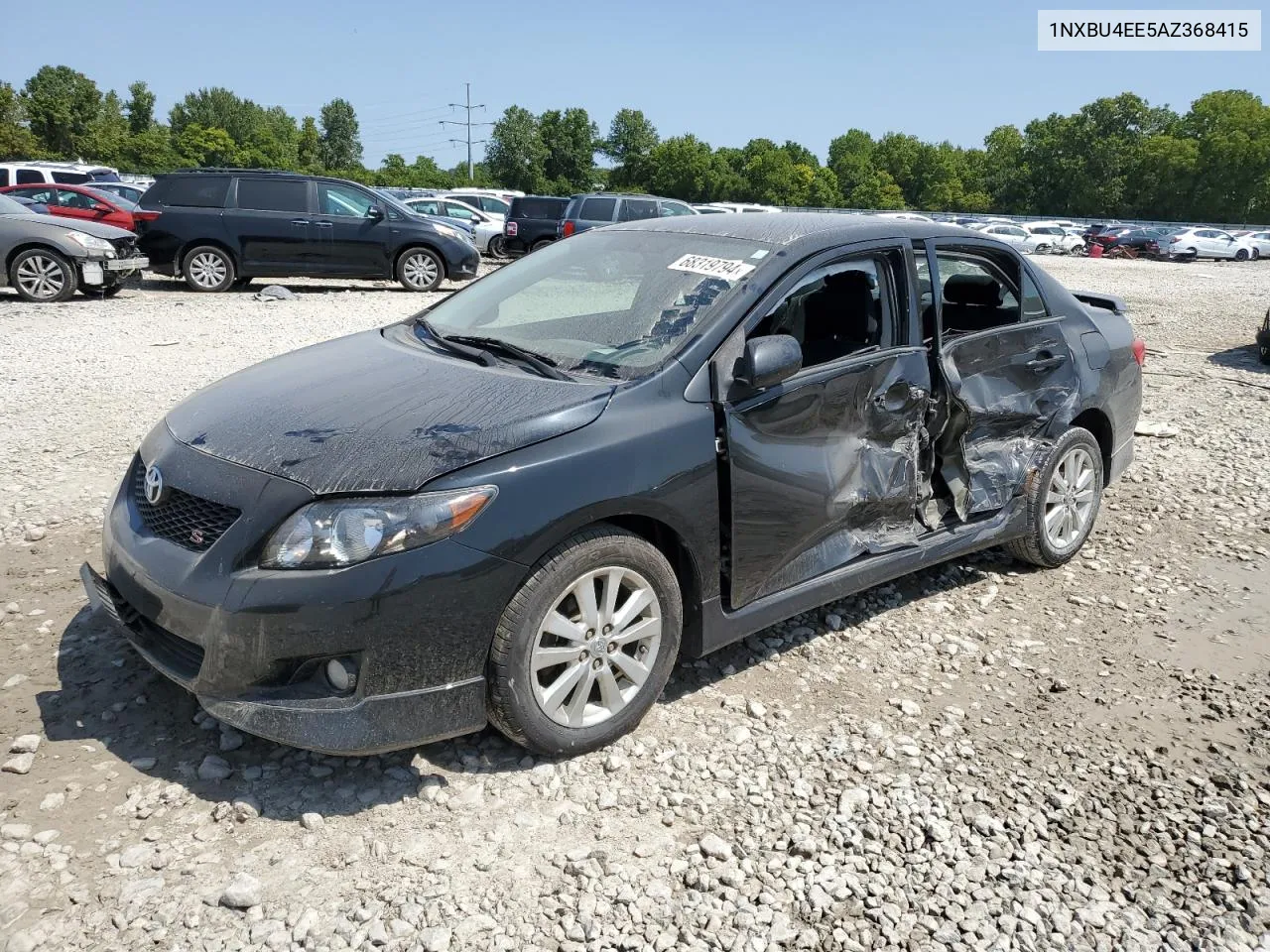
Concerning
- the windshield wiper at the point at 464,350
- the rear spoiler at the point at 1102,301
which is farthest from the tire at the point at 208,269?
the rear spoiler at the point at 1102,301

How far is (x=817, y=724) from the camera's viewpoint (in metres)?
3.58

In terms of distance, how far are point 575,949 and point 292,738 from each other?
980 mm

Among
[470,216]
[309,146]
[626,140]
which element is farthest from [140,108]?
[470,216]

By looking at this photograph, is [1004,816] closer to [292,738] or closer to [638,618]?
[638,618]

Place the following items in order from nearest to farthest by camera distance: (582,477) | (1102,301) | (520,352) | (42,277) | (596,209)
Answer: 1. (582,477)
2. (520,352)
3. (1102,301)
4. (42,277)
5. (596,209)

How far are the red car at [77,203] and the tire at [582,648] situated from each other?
705 inches

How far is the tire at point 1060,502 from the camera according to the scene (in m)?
4.77

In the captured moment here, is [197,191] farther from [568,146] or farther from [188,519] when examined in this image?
[568,146]

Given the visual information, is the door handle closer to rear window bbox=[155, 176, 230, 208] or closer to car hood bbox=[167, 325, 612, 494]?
car hood bbox=[167, 325, 612, 494]

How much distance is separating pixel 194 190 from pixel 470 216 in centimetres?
1210

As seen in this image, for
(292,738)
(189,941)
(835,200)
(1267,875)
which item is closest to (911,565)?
(1267,875)

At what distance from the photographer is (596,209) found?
2133 cm

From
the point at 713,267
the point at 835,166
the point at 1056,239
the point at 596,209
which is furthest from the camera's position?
the point at 835,166

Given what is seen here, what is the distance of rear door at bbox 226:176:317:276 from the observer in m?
15.0
